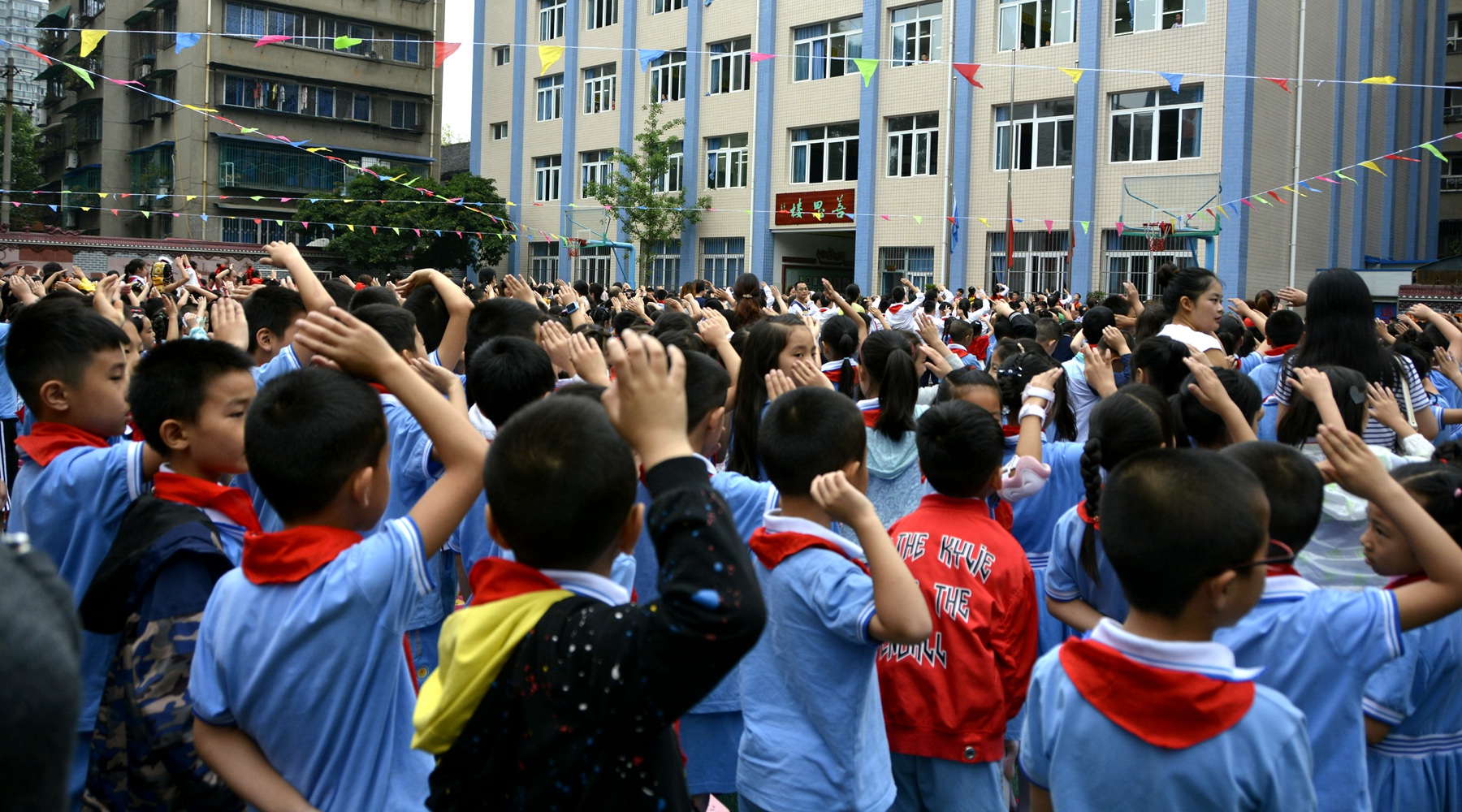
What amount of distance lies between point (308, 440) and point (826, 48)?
1022 inches

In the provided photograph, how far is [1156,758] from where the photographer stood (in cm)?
168

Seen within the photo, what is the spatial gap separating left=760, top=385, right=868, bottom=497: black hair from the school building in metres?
13.6

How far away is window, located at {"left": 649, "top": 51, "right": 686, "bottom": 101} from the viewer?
2956 centimetres

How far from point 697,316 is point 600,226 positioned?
25409 millimetres

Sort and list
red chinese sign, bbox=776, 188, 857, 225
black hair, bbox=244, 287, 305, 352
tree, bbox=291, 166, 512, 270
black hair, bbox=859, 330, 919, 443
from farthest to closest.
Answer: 1. tree, bbox=291, 166, 512, 270
2. red chinese sign, bbox=776, 188, 857, 225
3. black hair, bbox=244, 287, 305, 352
4. black hair, bbox=859, 330, 919, 443

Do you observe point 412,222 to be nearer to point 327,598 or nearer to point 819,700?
point 819,700

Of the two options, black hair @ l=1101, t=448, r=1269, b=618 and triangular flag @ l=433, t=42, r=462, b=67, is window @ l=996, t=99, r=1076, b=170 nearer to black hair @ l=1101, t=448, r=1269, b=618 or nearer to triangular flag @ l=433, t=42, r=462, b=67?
triangular flag @ l=433, t=42, r=462, b=67

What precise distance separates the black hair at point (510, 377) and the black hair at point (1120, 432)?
4.96 feet

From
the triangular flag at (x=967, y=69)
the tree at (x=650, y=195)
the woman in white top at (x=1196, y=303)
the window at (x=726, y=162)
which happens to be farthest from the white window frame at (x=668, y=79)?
the woman in white top at (x=1196, y=303)

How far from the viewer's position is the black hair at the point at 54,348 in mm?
2848

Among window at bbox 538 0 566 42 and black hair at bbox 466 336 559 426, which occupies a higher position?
window at bbox 538 0 566 42

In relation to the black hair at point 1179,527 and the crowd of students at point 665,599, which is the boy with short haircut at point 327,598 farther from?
the black hair at point 1179,527

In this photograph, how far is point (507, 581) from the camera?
1.60 meters

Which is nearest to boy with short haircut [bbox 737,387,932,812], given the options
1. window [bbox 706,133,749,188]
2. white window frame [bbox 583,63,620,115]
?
window [bbox 706,133,749,188]
